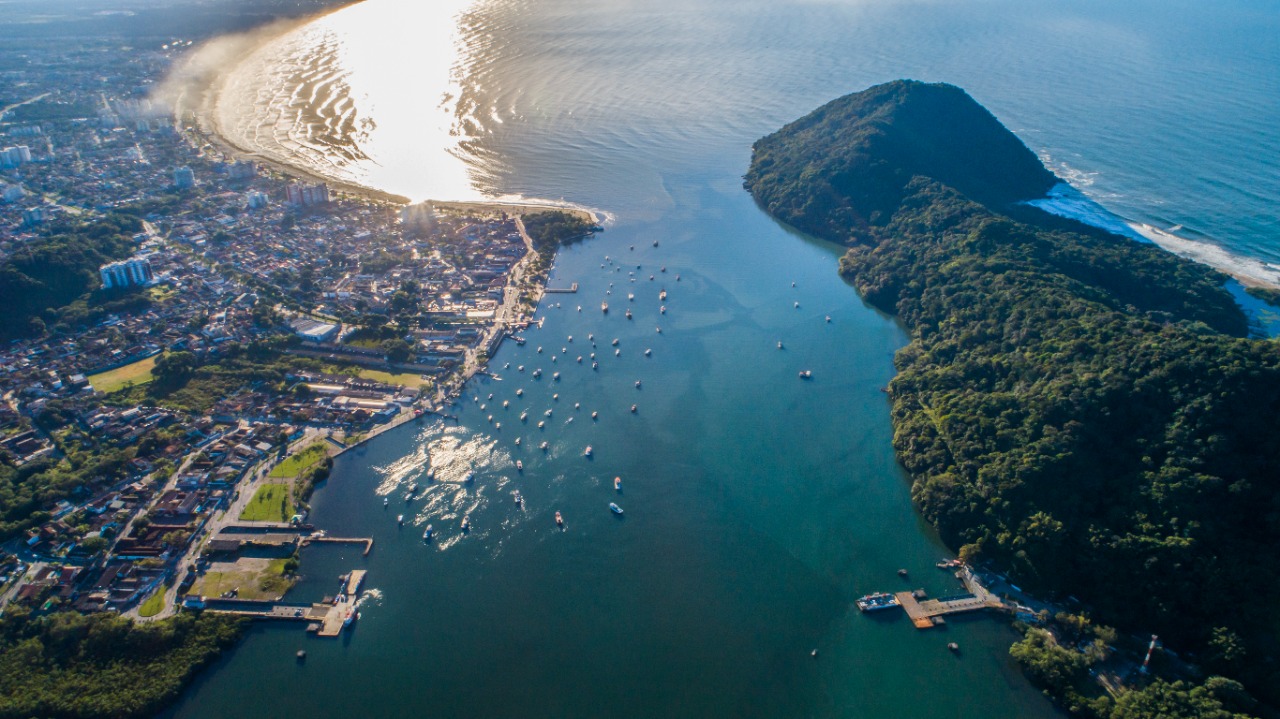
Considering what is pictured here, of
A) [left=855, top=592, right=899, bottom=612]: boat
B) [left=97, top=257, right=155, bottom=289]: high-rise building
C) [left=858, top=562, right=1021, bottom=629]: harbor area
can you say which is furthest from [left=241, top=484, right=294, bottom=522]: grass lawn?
[left=97, top=257, right=155, bottom=289]: high-rise building

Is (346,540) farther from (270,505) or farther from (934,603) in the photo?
(934,603)

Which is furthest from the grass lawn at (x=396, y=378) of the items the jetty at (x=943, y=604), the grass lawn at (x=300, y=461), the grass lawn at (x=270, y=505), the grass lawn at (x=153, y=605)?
the jetty at (x=943, y=604)

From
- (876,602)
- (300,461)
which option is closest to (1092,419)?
(876,602)

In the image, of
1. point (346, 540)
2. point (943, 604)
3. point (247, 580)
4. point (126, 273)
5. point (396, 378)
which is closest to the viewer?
point (943, 604)

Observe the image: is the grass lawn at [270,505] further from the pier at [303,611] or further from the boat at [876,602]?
the boat at [876,602]

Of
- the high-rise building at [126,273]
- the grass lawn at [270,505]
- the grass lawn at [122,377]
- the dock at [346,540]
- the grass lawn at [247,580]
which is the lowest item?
the grass lawn at [247,580]

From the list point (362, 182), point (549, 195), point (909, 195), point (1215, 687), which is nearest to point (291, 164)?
point (362, 182)
